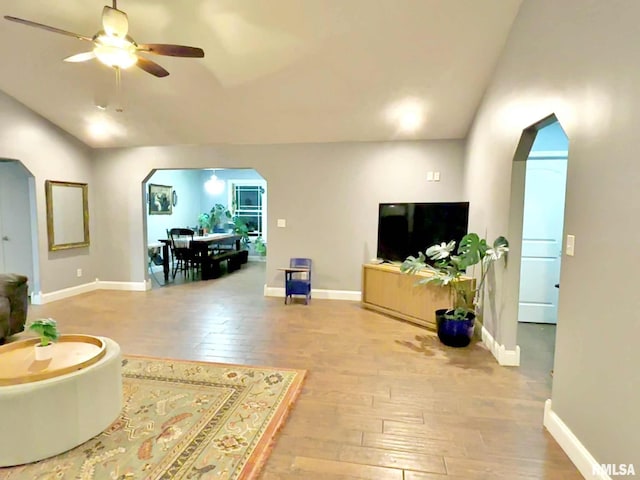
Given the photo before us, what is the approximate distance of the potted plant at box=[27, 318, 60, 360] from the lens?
84.8 inches

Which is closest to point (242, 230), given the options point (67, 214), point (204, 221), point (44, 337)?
point (204, 221)

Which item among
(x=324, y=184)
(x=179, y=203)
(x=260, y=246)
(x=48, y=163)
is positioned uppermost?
(x=48, y=163)

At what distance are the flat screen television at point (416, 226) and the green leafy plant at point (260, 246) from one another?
471cm

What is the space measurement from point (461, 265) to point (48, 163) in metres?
5.86

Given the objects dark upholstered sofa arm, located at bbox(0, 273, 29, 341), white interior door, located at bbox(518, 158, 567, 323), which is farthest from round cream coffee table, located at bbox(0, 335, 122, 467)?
white interior door, located at bbox(518, 158, 567, 323)

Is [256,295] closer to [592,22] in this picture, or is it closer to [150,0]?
[150,0]

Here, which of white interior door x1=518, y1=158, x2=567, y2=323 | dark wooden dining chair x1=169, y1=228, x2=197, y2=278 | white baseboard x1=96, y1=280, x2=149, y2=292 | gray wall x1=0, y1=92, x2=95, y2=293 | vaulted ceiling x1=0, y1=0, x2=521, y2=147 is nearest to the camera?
vaulted ceiling x1=0, y1=0, x2=521, y2=147

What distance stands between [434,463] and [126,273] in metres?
5.85

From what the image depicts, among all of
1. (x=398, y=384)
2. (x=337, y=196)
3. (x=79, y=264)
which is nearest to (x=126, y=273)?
(x=79, y=264)

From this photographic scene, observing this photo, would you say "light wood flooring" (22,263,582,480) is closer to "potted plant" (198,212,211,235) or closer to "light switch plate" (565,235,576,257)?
"light switch plate" (565,235,576,257)

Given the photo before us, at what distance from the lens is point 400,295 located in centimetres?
459

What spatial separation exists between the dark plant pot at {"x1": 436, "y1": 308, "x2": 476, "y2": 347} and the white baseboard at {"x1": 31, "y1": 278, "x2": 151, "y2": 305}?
16.3 ft

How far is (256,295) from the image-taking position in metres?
5.88

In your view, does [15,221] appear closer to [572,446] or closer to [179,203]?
[179,203]
